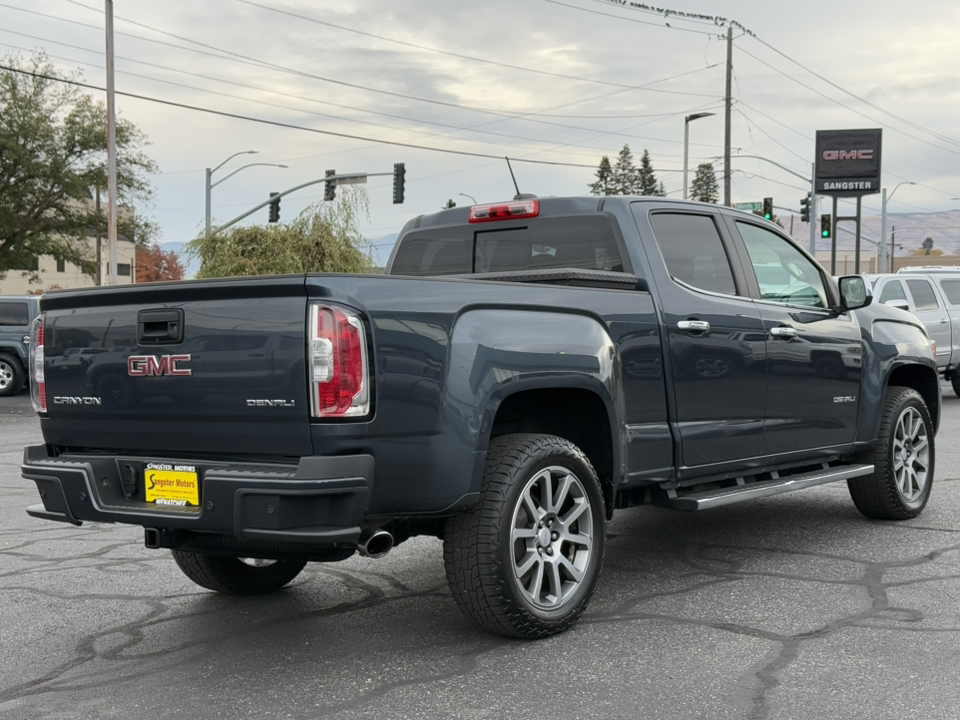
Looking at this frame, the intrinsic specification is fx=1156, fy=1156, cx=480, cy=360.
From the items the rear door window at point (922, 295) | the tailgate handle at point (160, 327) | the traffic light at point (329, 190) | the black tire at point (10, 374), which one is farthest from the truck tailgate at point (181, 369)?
the traffic light at point (329, 190)

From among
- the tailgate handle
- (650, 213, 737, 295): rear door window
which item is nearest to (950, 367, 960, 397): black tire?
(650, 213, 737, 295): rear door window

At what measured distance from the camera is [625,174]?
372 feet

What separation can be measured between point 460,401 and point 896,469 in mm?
4112

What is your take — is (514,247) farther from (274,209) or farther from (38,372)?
(274,209)

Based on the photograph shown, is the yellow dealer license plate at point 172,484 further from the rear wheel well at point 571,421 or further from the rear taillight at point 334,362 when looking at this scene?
the rear wheel well at point 571,421

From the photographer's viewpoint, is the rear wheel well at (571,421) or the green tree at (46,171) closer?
the rear wheel well at (571,421)

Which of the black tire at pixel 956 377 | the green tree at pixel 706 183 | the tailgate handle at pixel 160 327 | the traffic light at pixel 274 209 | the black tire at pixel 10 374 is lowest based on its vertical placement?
the black tire at pixel 10 374

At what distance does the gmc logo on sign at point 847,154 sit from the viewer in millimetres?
61062

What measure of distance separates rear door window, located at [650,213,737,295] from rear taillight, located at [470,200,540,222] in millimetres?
639

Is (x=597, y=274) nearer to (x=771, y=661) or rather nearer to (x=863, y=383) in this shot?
(x=771, y=661)

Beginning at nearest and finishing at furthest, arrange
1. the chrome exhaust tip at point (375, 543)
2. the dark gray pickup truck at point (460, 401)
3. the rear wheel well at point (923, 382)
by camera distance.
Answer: the dark gray pickup truck at point (460, 401) < the chrome exhaust tip at point (375, 543) < the rear wheel well at point (923, 382)

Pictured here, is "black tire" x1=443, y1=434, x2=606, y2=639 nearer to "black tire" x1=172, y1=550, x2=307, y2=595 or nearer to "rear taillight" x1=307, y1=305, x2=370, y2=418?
"rear taillight" x1=307, y1=305, x2=370, y2=418

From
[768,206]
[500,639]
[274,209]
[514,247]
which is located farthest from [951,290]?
[768,206]

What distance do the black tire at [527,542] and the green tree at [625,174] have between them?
10968cm
